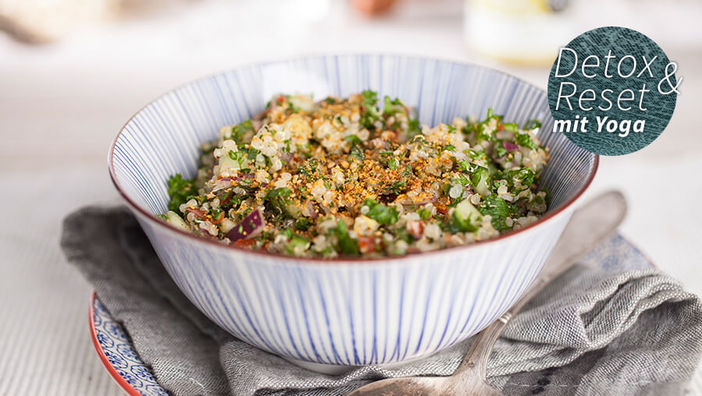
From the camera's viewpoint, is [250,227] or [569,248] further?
[569,248]

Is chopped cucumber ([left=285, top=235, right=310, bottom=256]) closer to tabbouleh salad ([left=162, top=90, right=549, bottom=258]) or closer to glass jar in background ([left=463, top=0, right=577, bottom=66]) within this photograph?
tabbouleh salad ([left=162, top=90, right=549, bottom=258])

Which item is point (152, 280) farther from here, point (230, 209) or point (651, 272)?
point (651, 272)

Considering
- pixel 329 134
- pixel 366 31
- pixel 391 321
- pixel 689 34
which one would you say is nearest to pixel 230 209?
pixel 329 134

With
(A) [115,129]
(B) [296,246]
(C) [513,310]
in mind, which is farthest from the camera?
(A) [115,129]

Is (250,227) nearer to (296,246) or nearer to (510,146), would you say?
(296,246)

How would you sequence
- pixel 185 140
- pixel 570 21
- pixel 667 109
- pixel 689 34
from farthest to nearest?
pixel 689 34, pixel 570 21, pixel 185 140, pixel 667 109

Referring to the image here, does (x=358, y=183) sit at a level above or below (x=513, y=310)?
above

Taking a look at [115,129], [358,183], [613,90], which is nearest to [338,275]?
[358,183]

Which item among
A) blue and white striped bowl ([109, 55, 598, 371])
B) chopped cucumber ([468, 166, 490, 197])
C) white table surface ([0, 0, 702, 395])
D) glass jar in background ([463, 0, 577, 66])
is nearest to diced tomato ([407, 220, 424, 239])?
blue and white striped bowl ([109, 55, 598, 371])
